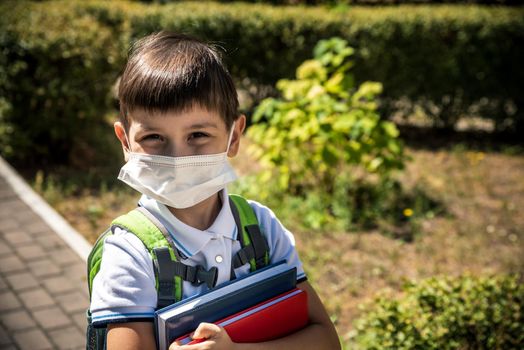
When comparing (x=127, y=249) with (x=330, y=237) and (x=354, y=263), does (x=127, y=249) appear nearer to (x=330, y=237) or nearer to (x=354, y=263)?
(x=354, y=263)

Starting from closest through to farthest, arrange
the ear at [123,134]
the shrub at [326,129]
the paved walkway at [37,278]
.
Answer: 1. the ear at [123,134]
2. the paved walkway at [37,278]
3. the shrub at [326,129]

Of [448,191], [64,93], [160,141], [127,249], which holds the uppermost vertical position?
[160,141]

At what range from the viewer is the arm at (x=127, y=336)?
1.42 m

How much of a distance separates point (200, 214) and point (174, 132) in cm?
28

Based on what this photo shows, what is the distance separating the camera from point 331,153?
493 centimetres

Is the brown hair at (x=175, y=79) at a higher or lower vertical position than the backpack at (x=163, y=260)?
higher

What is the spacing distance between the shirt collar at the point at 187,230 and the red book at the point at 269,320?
0.22 m

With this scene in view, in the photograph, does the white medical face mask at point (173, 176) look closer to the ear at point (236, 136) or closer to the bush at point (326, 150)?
the ear at point (236, 136)

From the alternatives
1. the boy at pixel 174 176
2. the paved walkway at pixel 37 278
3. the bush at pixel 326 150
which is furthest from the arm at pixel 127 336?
the bush at pixel 326 150

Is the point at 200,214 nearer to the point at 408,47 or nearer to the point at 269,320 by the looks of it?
the point at 269,320

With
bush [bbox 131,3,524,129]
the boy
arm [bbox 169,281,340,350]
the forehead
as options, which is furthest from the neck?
bush [bbox 131,3,524,129]

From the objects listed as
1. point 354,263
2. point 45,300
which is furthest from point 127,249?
point 354,263

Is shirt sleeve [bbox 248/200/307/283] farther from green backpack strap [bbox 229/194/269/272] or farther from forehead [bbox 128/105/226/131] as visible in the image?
forehead [bbox 128/105/226/131]

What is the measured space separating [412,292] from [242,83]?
5614mm
